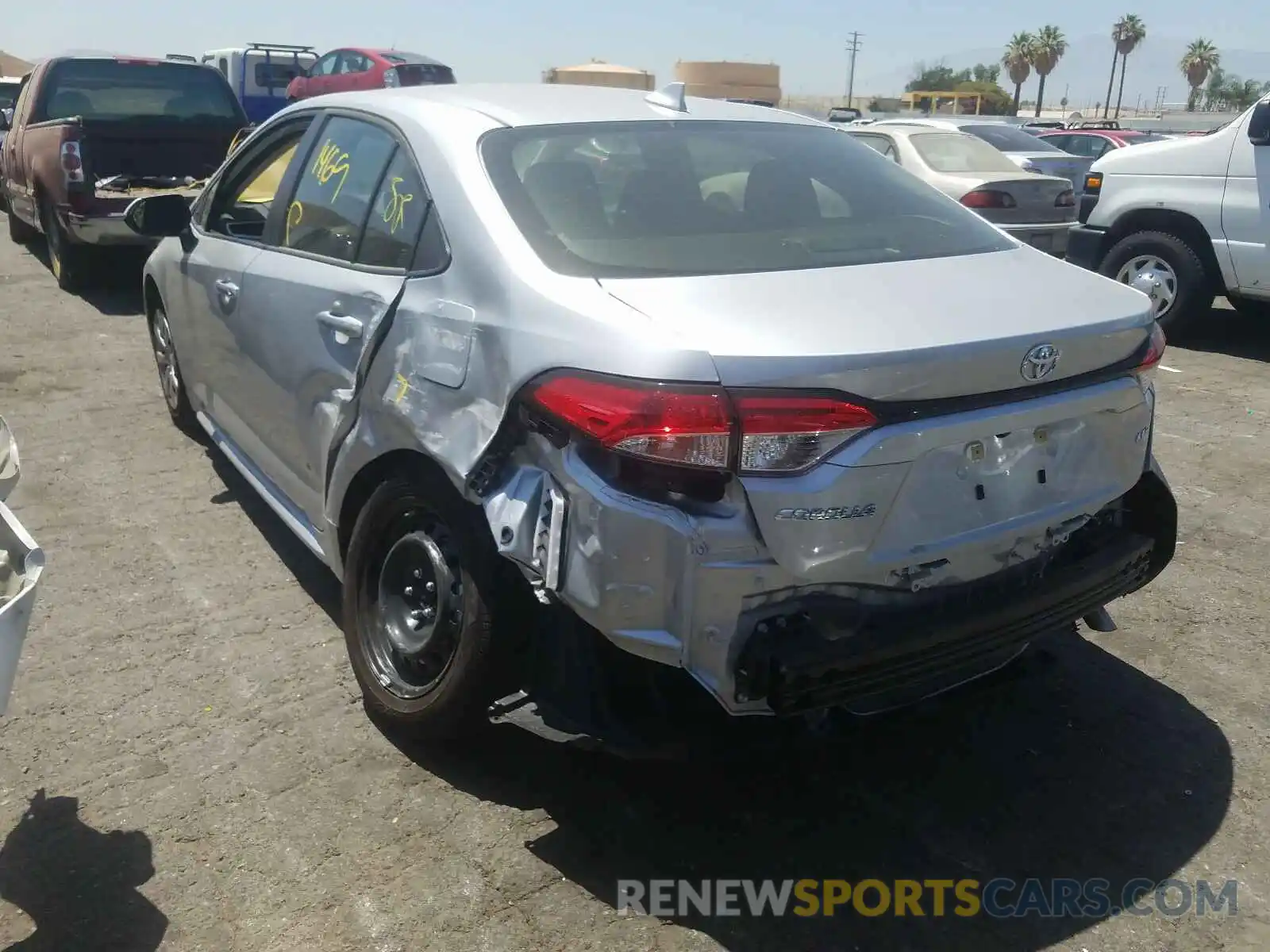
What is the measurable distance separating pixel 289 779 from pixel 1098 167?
7.96 metres

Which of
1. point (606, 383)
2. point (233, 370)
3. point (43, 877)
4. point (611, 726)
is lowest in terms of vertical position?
point (43, 877)

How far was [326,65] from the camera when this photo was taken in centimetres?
2062

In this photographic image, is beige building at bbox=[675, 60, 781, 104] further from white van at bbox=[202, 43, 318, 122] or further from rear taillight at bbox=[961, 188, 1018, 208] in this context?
rear taillight at bbox=[961, 188, 1018, 208]

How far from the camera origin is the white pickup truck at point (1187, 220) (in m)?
7.60

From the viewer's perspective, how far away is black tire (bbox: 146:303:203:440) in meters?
5.39

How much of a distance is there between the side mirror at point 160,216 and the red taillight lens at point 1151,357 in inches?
144

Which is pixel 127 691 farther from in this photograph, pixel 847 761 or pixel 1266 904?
pixel 1266 904

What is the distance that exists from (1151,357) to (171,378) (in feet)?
14.8

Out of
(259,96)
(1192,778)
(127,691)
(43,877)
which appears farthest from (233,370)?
(259,96)

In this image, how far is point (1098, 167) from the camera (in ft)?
28.6

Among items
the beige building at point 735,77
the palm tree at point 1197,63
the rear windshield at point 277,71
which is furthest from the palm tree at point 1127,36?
the rear windshield at point 277,71

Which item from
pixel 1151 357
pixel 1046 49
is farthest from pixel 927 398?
pixel 1046 49

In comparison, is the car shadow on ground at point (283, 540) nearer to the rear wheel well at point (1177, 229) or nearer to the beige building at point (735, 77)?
the rear wheel well at point (1177, 229)

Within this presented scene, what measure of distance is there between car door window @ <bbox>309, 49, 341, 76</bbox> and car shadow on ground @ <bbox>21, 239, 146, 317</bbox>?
1147 centimetres
